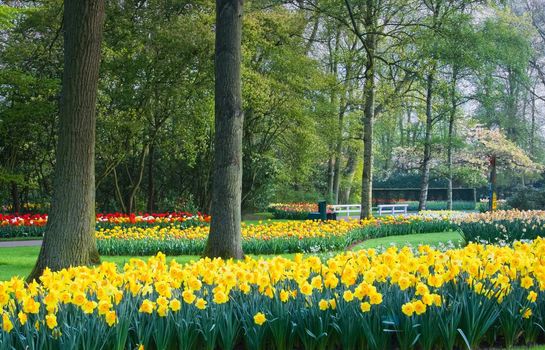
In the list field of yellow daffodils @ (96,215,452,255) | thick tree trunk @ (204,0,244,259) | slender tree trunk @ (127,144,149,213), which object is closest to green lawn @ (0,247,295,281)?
field of yellow daffodils @ (96,215,452,255)

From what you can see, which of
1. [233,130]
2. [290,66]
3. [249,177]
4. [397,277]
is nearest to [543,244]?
[397,277]

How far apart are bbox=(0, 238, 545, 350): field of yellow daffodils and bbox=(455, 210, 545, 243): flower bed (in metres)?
7.23

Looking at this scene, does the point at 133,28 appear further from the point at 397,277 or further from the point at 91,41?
the point at 397,277

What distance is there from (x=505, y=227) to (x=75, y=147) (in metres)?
8.55

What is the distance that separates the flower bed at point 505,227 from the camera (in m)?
11.6

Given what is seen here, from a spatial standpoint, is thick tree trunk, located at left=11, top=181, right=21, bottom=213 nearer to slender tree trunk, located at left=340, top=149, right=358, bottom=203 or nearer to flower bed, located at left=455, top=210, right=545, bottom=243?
flower bed, located at left=455, top=210, right=545, bottom=243

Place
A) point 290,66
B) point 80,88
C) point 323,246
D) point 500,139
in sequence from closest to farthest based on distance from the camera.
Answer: point 80,88, point 323,246, point 290,66, point 500,139

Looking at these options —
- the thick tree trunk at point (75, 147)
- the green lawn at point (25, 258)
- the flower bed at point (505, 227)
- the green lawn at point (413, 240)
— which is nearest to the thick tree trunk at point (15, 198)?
the green lawn at point (25, 258)

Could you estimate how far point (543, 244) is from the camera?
17.5 feet

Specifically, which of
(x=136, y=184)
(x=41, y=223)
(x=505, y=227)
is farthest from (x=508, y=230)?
(x=136, y=184)

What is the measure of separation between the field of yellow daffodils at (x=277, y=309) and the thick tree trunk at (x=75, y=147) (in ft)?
10.1

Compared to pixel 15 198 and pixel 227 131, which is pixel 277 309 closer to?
pixel 227 131

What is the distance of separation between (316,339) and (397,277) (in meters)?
0.83

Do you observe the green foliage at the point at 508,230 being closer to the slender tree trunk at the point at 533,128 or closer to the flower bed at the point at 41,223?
the flower bed at the point at 41,223
